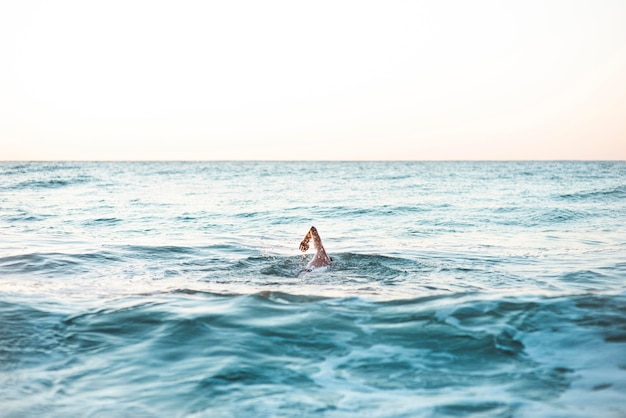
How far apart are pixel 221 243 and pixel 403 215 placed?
33.7 feet

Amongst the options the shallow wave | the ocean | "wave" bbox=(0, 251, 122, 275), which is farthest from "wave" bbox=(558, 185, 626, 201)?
the shallow wave

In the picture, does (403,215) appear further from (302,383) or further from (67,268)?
(302,383)

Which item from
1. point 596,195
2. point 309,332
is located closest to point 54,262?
point 309,332

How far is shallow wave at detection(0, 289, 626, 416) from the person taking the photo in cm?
485

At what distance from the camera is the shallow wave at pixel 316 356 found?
4.85 metres

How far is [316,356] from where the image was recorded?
19.3 feet

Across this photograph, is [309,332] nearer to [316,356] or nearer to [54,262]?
[316,356]

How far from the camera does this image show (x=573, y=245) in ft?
47.8

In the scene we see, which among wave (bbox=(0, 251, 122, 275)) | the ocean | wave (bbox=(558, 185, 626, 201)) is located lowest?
wave (bbox=(0, 251, 122, 275))

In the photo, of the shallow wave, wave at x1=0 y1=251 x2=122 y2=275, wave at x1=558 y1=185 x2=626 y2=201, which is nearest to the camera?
the shallow wave

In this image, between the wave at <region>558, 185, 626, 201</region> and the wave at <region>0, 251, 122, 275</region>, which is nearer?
the wave at <region>0, 251, 122, 275</region>

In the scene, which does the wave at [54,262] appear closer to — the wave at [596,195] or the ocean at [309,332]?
the ocean at [309,332]

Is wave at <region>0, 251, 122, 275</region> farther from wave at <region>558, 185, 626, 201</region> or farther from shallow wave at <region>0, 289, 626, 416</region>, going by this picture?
wave at <region>558, 185, 626, 201</region>

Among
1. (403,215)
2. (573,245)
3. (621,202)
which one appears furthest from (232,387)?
(621,202)
